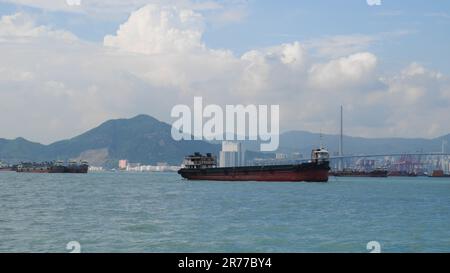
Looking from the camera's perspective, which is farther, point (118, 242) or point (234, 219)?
point (234, 219)

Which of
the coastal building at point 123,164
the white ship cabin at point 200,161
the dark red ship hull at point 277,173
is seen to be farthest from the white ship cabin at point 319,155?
the coastal building at point 123,164

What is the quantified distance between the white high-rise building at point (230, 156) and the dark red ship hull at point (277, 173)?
645 centimetres

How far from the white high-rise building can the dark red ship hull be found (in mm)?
6447

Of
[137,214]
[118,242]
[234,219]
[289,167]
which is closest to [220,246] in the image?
[118,242]

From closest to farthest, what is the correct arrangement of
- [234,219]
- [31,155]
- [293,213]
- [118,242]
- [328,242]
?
[118,242] < [328,242] < [234,219] < [293,213] < [31,155]

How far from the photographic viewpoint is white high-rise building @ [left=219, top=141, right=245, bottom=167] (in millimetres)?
81812

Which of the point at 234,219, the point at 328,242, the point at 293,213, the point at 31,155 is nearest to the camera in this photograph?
the point at 328,242

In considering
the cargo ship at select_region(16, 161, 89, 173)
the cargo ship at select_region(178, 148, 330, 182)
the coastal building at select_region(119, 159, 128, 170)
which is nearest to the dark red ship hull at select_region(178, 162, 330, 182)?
the cargo ship at select_region(178, 148, 330, 182)

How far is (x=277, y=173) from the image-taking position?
7012 centimetres

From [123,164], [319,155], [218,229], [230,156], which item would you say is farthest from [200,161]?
[218,229]
